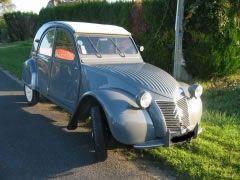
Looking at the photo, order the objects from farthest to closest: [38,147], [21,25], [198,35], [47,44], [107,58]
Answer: [21,25] → [198,35] → [47,44] → [107,58] → [38,147]

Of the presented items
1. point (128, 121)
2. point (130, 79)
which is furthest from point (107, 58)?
point (128, 121)

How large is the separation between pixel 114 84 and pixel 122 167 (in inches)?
43.4

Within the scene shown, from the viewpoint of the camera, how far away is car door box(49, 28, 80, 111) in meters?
6.81

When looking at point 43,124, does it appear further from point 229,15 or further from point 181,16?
point 229,15

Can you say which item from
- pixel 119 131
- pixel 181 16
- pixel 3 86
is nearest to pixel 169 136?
pixel 119 131

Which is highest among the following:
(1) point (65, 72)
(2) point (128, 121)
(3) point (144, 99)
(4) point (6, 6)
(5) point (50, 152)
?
(4) point (6, 6)

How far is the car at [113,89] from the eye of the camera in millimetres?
5504

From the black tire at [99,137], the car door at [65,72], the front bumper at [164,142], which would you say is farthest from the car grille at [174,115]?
the car door at [65,72]

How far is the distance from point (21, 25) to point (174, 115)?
1206 inches

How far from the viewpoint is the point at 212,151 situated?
6.07 m

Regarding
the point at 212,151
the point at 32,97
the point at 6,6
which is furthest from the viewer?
the point at 6,6

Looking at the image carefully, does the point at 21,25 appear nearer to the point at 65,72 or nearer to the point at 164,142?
the point at 65,72

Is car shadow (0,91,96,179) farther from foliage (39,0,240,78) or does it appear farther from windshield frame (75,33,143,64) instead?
foliage (39,0,240,78)

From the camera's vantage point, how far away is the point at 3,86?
37.4 ft
